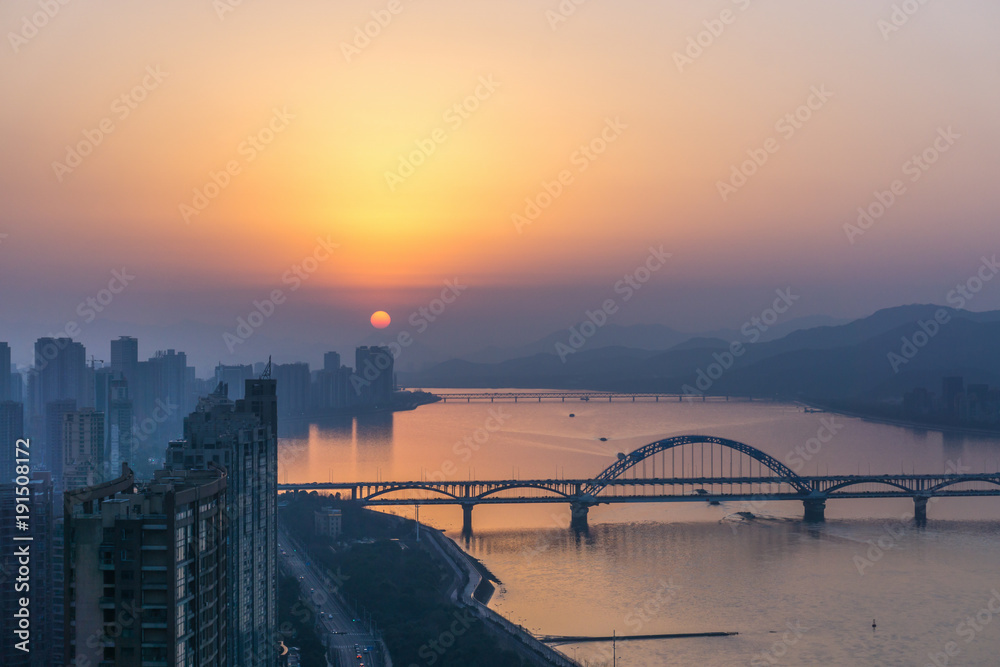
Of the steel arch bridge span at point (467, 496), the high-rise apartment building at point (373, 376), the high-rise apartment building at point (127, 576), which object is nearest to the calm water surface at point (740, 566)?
the steel arch bridge span at point (467, 496)

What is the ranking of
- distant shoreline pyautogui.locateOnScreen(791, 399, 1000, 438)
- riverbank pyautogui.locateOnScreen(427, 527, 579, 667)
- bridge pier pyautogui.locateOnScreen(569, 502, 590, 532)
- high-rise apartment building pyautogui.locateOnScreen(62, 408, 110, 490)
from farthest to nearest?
distant shoreline pyautogui.locateOnScreen(791, 399, 1000, 438)
bridge pier pyautogui.locateOnScreen(569, 502, 590, 532)
high-rise apartment building pyautogui.locateOnScreen(62, 408, 110, 490)
riverbank pyautogui.locateOnScreen(427, 527, 579, 667)

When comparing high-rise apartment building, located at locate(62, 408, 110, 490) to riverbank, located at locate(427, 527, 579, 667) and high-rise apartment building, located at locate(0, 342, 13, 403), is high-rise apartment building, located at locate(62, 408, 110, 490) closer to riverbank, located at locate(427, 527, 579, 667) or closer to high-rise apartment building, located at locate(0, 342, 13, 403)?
riverbank, located at locate(427, 527, 579, 667)

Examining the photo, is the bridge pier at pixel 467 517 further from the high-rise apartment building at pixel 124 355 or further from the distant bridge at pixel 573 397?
the distant bridge at pixel 573 397

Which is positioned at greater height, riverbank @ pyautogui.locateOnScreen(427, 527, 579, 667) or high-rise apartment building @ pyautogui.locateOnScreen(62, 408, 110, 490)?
high-rise apartment building @ pyautogui.locateOnScreen(62, 408, 110, 490)

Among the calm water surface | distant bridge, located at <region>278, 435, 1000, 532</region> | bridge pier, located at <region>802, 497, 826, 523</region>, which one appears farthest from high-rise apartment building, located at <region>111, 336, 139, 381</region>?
bridge pier, located at <region>802, 497, 826, 523</region>

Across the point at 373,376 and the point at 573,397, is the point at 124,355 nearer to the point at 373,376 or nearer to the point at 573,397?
the point at 373,376

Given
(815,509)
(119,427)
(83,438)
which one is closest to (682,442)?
(815,509)

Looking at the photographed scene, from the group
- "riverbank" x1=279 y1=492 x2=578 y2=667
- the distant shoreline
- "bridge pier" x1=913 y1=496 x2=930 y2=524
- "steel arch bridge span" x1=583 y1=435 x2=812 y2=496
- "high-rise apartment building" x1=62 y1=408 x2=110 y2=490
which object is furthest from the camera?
the distant shoreline
